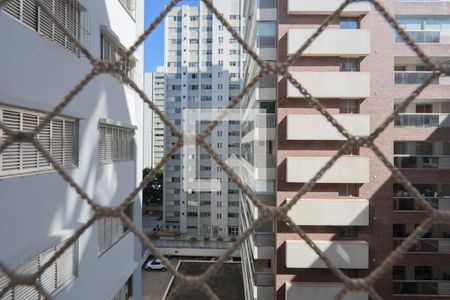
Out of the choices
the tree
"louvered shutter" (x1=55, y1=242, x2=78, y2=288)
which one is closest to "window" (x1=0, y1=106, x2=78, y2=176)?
"louvered shutter" (x1=55, y1=242, x2=78, y2=288)

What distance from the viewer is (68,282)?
1753 millimetres

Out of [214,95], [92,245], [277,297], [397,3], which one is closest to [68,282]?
[92,245]

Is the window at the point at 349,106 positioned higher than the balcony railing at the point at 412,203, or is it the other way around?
the window at the point at 349,106

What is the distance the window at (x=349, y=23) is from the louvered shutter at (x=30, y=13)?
3499 millimetres

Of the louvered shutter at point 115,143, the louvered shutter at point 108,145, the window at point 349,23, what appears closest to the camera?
the louvered shutter at point 108,145

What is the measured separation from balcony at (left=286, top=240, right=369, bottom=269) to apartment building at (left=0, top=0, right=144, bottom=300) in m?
1.89

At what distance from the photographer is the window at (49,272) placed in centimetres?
134

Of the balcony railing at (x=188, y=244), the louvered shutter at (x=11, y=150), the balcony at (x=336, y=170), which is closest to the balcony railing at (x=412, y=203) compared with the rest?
the balcony at (x=336, y=170)

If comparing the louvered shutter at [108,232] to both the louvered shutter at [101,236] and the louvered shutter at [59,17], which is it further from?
the louvered shutter at [59,17]

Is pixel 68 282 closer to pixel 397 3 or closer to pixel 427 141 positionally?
pixel 427 141

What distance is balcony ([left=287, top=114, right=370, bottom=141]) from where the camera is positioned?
3.50 m

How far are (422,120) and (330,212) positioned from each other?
1857mm

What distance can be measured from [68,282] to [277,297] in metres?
2.77

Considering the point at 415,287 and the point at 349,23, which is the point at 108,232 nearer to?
the point at 349,23
